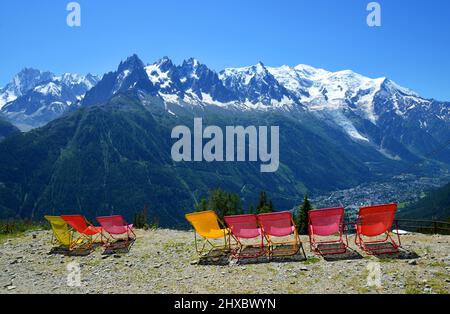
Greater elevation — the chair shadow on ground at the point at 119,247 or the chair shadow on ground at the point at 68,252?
the chair shadow on ground at the point at 119,247

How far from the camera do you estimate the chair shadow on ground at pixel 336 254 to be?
14422 millimetres

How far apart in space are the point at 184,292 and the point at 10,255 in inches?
409

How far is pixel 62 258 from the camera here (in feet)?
57.6

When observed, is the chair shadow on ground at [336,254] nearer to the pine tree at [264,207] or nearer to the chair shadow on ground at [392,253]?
the chair shadow on ground at [392,253]

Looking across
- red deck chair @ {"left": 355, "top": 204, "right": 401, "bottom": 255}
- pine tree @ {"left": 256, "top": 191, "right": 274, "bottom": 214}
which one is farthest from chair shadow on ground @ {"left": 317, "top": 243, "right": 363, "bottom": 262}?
pine tree @ {"left": 256, "top": 191, "right": 274, "bottom": 214}

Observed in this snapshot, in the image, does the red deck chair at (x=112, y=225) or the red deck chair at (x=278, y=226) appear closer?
the red deck chair at (x=278, y=226)

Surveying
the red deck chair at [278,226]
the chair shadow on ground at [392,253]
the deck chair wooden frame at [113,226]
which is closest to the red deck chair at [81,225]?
the deck chair wooden frame at [113,226]

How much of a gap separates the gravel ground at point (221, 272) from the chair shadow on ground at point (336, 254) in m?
0.07

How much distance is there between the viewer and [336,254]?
49.4 feet

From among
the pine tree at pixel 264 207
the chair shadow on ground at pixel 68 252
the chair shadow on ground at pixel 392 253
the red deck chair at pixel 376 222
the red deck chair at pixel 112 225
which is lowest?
the pine tree at pixel 264 207

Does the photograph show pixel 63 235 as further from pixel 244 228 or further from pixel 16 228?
pixel 244 228

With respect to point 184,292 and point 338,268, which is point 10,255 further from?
point 338,268

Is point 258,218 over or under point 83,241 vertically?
over
